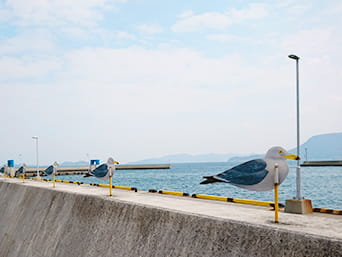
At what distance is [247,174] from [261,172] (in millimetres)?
452

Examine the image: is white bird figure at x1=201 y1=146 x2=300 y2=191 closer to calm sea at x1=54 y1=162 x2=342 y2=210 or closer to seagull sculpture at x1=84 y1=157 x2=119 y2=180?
seagull sculpture at x1=84 y1=157 x2=119 y2=180

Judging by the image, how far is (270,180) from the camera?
1039 centimetres

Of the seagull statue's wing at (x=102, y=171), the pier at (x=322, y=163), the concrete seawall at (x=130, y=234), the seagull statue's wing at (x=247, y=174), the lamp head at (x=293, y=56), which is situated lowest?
the pier at (x=322, y=163)

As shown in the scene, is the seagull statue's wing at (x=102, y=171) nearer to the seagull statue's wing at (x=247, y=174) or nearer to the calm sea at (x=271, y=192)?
the seagull statue's wing at (x=247, y=174)

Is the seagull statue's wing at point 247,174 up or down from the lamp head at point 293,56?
down

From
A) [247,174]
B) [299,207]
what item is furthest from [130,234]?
[299,207]

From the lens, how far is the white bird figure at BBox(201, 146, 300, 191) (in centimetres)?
1038

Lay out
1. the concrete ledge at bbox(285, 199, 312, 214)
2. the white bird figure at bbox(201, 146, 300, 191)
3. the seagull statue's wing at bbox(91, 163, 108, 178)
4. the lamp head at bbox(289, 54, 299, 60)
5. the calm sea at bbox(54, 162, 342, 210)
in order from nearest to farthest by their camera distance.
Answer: the white bird figure at bbox(201, 146, 300, 191) → the concrete ledge at bbox(285, 199, 312, 214) → the lamp head at bbox(289, 54, 299, 60) → the seagull statue's wing at bbox(91, 163, 108, 178) → the calm sea at bbox(54, 162, 342, 210)

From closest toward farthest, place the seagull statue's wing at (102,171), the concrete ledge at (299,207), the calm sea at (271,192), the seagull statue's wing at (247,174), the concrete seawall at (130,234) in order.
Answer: the concrete seawall at (130,234) → the seagull statue's wing at (247,174) → the concrete ledge at (299,207) → the seagull statue's wing at (102,171) → the calm sea at (271,192)

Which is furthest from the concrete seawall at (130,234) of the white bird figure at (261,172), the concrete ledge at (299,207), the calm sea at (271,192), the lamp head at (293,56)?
the calm sea at (271,192)

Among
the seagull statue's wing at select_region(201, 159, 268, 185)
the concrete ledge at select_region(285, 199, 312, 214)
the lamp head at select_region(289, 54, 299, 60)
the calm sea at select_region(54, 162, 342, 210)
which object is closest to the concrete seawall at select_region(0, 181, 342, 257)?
the seagull statue's wing at select_region(201, 159, 268, 185)

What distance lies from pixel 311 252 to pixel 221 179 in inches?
166

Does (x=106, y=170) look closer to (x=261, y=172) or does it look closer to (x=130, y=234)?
(x=130, y=234)

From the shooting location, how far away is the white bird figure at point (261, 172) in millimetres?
10375
